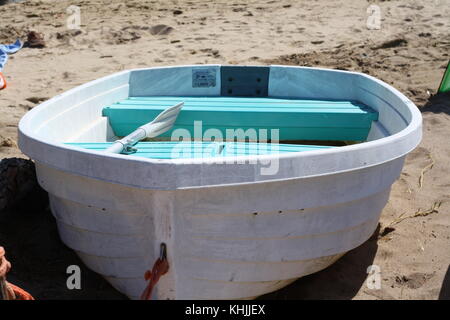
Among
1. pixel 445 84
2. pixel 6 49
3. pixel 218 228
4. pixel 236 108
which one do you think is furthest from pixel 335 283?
pixel 6 49

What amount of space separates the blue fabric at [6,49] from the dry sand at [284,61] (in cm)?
10

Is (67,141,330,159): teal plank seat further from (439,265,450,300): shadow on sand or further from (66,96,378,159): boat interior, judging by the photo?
(439,265,450,300): shadow on sand

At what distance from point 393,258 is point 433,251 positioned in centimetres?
22

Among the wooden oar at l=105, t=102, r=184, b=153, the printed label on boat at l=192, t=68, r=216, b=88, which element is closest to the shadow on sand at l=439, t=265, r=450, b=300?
the wooden oar at l=105, t=102, r=184, b=153

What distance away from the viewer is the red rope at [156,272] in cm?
212

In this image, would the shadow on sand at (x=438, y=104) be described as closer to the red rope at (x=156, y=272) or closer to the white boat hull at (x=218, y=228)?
the white boat hull at (x=218, y=228)

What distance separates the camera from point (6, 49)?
6.71 m

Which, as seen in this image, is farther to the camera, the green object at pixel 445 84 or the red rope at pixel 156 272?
the green object at pixel 445 84

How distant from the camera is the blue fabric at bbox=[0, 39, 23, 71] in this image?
20.9ft

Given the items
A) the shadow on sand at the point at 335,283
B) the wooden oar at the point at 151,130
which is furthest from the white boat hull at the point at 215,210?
the wooden oar at the point at 151,130

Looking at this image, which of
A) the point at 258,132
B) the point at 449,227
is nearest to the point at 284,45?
the point at 258,132

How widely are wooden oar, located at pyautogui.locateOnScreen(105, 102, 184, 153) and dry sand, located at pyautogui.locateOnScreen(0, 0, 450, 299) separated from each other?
28.4 inches

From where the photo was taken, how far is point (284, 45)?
6.48m

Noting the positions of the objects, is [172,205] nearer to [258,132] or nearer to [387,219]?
[258,132]
